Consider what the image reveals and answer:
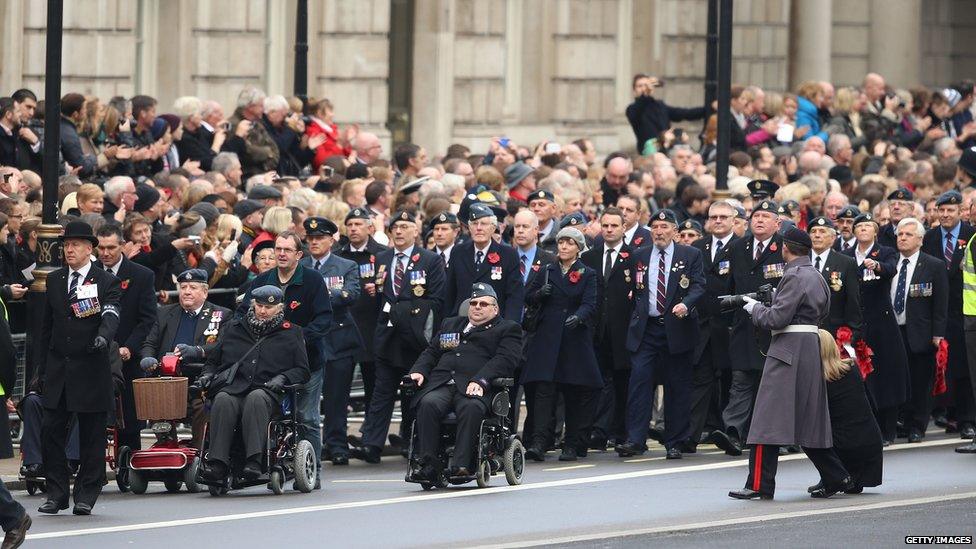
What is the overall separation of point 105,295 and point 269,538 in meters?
2.35

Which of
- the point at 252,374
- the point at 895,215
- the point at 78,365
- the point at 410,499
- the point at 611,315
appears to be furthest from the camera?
the point at 895,215

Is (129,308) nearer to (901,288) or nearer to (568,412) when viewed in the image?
(568,412)

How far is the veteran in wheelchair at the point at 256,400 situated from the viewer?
17031 millimetres

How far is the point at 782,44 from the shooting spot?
40.4 meters

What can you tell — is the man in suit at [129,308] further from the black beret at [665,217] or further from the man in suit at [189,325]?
the black beret at [665,217]

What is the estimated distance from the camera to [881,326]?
811 inches

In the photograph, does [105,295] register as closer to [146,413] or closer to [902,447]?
[146,413]

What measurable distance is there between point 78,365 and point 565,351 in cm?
465

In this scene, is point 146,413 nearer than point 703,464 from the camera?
Yes

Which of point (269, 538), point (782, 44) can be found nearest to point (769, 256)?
point (269, 538)

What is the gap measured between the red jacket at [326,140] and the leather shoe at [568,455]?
6.63 metres

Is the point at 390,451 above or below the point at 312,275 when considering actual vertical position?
below

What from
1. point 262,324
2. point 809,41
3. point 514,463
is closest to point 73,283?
point 262,324

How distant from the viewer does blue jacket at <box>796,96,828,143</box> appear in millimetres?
31578
